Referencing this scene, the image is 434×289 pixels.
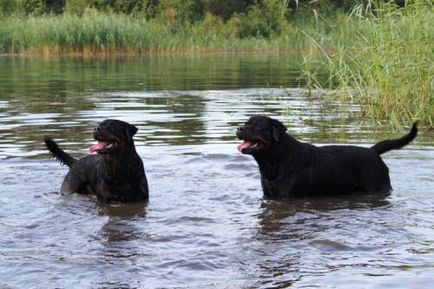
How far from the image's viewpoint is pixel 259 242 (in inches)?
236

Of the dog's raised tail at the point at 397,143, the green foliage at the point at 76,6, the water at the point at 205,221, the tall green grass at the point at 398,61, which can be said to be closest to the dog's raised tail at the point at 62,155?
the water at the point at 205,221

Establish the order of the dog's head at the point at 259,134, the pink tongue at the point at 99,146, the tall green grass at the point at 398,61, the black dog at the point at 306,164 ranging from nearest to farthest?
the pink tongue at the point at 99,146
the dog's head at the point at 259,134
the black dog at the point at 306,164
the tall green grass at the point at 398,61

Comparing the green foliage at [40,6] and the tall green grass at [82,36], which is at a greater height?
the green foliage at [40,6]

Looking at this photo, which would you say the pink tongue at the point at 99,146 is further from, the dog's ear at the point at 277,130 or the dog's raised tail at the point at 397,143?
the dog's raised tail at the point at 397,143

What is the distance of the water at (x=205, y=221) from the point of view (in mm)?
5109

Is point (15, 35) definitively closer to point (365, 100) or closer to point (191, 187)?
point (365, 100)

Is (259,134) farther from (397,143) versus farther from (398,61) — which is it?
(398,61)

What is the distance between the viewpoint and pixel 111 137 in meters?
7.82

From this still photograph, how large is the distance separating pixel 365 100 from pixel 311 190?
5.24 meters

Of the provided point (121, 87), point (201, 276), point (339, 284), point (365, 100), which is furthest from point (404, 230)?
point (121, 87)

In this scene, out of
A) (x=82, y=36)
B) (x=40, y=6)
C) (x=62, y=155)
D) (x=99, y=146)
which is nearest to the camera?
(x=99, y=146)

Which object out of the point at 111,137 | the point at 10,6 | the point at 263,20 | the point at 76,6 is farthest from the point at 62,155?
the point at 263,20

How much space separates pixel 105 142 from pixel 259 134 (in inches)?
60.5

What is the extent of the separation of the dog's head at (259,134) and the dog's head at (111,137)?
115 centimetres
